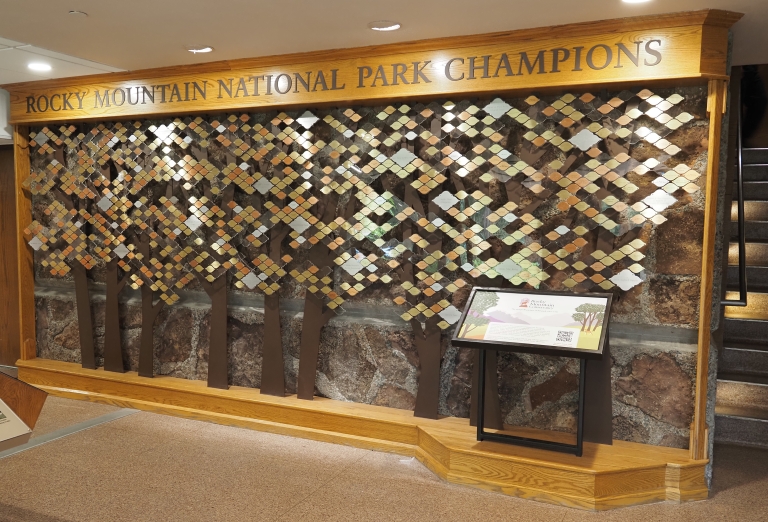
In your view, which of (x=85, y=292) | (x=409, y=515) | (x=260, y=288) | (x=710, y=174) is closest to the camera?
(x=409, y=515)

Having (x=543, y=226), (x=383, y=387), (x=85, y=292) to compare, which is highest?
(x=543, y=226)

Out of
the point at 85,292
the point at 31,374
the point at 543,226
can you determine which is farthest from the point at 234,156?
the point at 31,374

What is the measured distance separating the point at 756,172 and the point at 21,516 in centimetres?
508

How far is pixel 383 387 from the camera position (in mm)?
3561

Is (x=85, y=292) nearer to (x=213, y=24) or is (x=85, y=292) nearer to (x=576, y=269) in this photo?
(x=213, y=24)

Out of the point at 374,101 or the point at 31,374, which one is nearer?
the point at 374,101

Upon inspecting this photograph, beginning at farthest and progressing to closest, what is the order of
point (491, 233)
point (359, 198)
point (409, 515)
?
point (359, 198)
point (491, 233)
point (409, 515)

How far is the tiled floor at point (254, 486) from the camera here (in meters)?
2.64

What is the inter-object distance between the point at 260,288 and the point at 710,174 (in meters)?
2.38

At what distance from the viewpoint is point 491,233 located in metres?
3.21

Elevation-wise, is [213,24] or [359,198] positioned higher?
[213,24]

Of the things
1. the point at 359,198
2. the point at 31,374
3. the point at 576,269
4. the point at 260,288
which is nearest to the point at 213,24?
the point at 359,198

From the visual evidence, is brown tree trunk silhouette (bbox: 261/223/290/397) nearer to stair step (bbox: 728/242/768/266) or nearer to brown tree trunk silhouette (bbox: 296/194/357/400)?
brown tree trunk silhouette (bbox: 296/194/357/400)

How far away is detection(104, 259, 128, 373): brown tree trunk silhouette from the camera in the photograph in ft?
13.9
